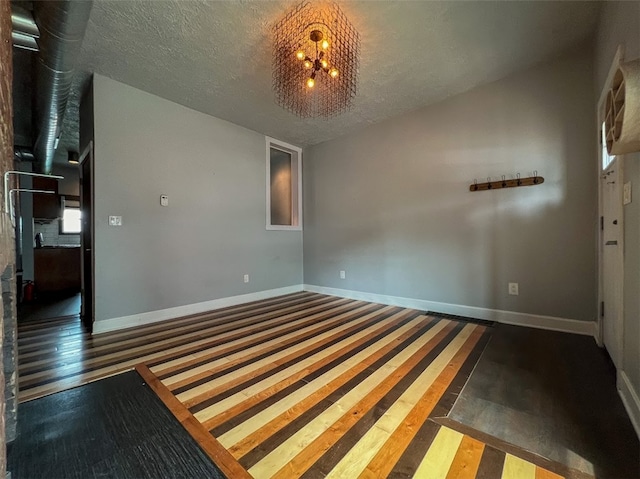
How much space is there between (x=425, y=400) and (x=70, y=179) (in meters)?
8.29

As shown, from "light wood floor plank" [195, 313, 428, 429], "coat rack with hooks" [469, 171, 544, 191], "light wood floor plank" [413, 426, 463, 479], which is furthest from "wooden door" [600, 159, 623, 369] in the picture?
"light wood floor plank" [195, 313, 428, 429]

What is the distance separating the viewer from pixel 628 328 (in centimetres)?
150

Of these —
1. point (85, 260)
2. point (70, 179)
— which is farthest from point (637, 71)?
point (70, 179)

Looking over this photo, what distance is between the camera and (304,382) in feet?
5.67

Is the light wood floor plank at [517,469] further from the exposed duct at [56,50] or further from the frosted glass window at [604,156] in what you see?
the exposed duct at [56,50]

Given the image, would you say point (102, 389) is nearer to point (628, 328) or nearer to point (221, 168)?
point (221, 168)

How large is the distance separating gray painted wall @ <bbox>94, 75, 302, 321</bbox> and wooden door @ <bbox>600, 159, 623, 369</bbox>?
3.79m

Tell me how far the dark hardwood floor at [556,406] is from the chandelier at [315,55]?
2639 mm

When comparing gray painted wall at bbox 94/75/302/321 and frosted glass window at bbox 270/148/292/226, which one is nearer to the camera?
gray painted wall at bbox 94/75/302/321

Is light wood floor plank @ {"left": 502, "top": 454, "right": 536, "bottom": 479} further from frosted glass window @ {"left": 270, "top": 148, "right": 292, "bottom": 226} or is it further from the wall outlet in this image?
frosted glass window @ {"left": 270, "top": 148, "right": 292, "bottom": 226}

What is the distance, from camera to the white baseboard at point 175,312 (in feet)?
8.92

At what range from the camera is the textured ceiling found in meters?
1.95

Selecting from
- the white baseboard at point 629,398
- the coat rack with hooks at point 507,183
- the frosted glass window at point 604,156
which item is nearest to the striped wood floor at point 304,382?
the white baseboard at point 629,398

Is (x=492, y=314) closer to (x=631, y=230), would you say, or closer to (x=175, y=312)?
(x=631, y=230)
